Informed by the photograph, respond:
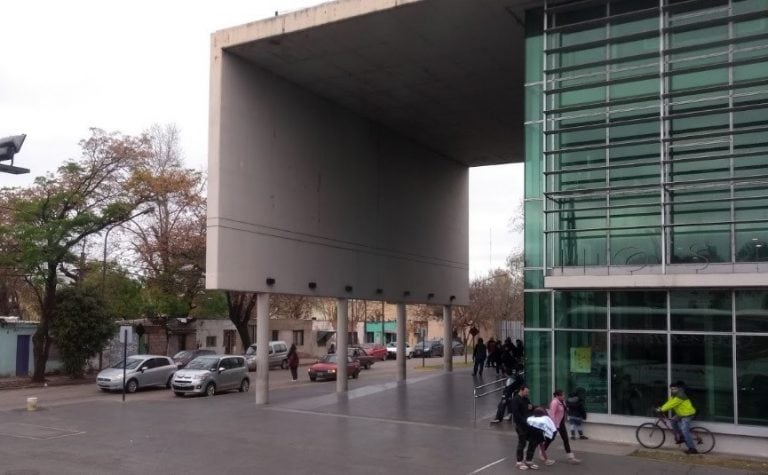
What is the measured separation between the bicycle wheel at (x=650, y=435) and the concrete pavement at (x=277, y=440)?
395mm

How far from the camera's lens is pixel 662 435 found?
15414mm

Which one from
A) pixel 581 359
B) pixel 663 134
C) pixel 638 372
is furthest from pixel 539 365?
pixel 663 134

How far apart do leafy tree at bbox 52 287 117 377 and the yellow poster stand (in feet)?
86.0

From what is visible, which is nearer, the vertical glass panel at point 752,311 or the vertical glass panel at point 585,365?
the vertical glass panel at point 752,311

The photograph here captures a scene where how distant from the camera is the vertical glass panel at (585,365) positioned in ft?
55.0

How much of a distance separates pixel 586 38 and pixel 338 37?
23.7 ft

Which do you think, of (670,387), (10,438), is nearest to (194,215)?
(10,438)

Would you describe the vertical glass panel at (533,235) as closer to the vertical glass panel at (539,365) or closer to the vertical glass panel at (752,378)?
the vertical glass panel at (539,365)

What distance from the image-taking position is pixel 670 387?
610 inches

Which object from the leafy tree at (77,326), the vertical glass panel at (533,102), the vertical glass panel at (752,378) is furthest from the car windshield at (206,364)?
the vertical glass panel at (752,378)

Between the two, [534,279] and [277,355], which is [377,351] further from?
[534,279]

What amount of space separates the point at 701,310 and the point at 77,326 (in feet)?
96.0

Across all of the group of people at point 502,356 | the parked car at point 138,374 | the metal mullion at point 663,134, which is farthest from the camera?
the group of people at point 502,356

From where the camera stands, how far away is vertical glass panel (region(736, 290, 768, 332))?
49.6ft
